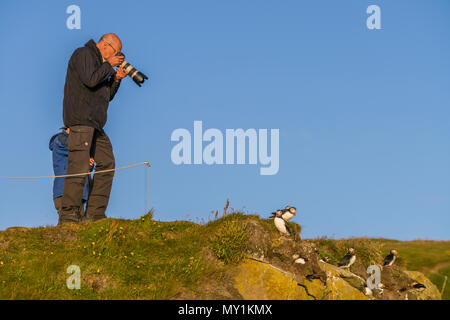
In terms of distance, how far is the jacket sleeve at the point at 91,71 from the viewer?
11648 millimetres

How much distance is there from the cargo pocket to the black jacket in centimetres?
15

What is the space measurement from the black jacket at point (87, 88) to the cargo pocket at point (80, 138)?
0.15 metres

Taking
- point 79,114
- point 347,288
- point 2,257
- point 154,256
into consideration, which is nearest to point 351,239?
point 347,288

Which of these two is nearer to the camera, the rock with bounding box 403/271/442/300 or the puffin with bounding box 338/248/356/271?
the rock with bounding box 403/271/442/300

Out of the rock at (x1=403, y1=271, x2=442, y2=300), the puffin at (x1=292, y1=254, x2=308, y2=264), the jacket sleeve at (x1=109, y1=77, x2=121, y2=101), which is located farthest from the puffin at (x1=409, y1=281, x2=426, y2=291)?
the jacket sleeve at (x1=109, y1=77, x2=121, y2=101)

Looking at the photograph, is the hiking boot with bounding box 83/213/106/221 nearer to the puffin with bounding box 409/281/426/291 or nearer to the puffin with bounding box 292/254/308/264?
the puffin with bounding box 292/254/308/264

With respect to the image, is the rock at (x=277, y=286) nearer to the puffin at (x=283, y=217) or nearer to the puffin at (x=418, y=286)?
the puffin at (x=283, y=217)

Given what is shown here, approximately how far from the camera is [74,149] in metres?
11.7

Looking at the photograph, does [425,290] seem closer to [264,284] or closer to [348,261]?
[348,261]

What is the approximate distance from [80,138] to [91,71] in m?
1.61

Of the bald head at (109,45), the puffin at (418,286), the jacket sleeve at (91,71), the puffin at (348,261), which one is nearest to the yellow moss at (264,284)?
the puffin at (348,261)

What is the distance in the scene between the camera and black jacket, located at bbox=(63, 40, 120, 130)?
11.7m
